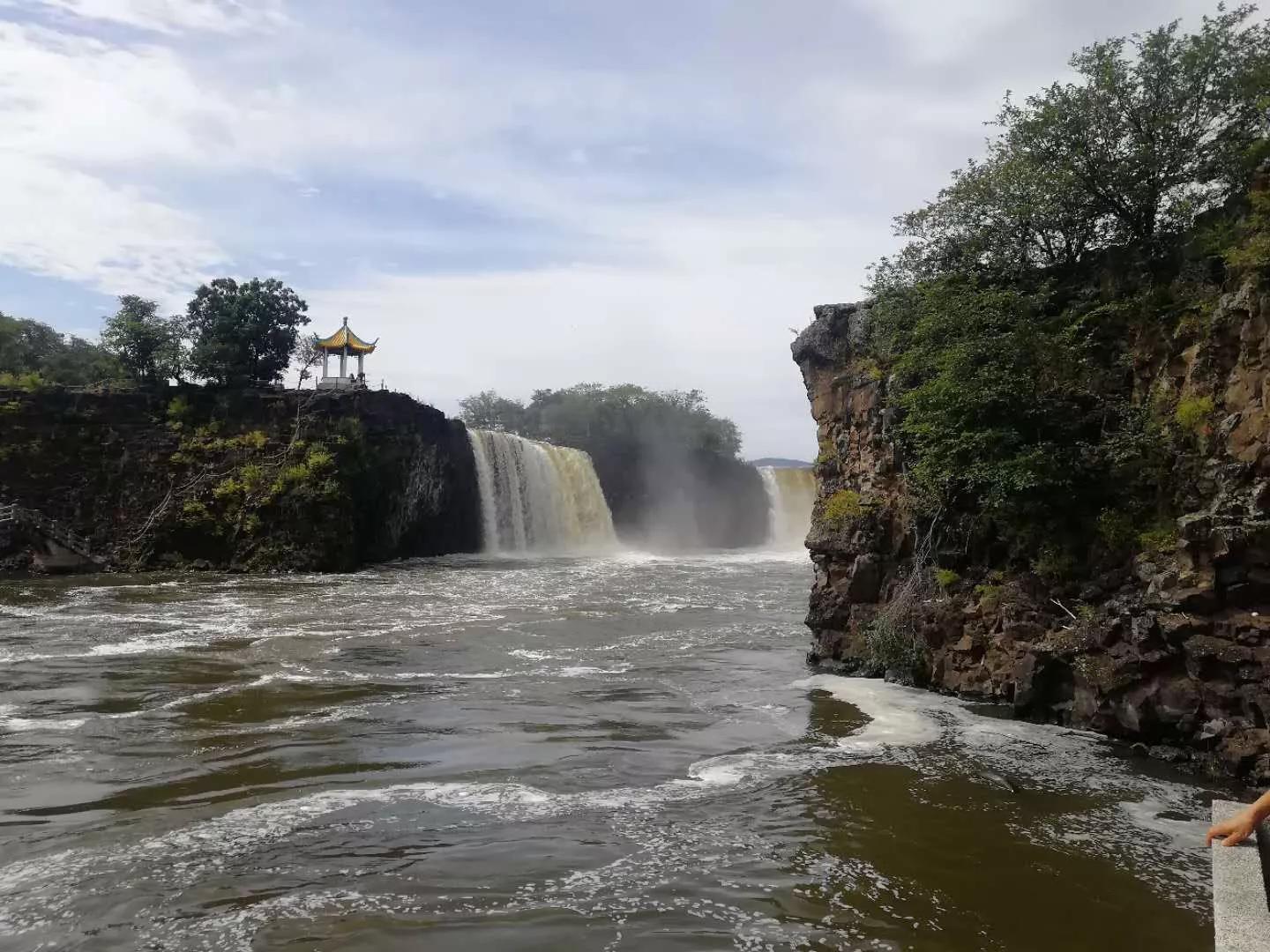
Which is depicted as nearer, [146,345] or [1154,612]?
[1154,612]

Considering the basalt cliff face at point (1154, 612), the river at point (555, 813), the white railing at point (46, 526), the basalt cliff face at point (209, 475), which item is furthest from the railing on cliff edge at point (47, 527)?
the basalt cliff face at point (1154, 612)

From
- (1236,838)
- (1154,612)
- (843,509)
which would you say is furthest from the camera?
(843,509)

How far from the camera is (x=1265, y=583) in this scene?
25.9 feet

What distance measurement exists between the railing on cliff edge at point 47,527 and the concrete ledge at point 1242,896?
32.7 meters

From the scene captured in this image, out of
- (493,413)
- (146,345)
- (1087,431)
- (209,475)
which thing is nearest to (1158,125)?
(1087,431)

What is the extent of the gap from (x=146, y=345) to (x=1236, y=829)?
132 feet

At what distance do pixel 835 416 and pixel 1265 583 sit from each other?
838 centimetres

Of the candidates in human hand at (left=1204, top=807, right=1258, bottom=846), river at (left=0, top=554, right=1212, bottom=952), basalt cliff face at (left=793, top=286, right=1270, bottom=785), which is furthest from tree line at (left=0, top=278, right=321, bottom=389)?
human hand at (left=1204, top=807, right=1258, bottom=846)

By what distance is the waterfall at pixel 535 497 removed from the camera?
38.1 m

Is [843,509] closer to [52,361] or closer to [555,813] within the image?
[555,813]

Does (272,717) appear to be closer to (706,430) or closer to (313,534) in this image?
(313,534)

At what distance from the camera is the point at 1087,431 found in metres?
10.8

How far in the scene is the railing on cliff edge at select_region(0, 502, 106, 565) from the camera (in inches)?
1095

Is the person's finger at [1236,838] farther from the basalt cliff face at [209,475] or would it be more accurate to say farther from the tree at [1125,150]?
the basalt cliff face at [209,475]
